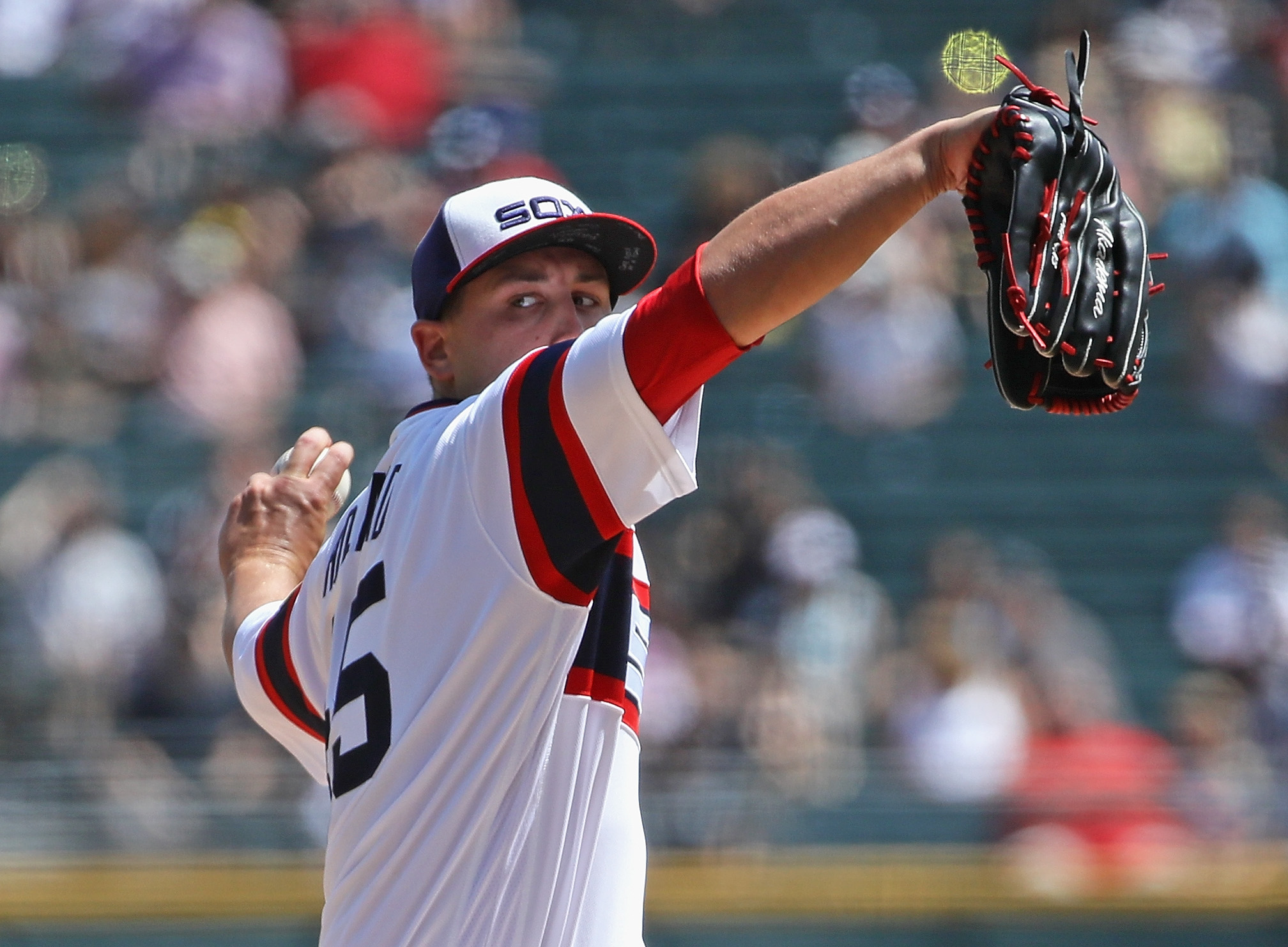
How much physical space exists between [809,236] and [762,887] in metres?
4.35

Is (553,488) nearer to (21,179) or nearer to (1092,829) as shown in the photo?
(1092,829)

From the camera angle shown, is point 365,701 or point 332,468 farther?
point 332,468

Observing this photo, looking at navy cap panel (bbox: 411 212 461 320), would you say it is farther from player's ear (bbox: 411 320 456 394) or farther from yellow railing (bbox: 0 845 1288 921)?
yellow railing (bbox: 0 845 1288 921)

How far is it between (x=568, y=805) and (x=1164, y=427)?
249 inches

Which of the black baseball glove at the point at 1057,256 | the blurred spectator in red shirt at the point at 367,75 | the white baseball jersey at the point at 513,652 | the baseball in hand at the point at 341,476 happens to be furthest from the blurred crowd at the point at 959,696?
the black baseball glove at the point at 1057,256

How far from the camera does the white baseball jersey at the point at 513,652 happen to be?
206cm

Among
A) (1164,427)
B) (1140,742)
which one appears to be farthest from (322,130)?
(1140,742)

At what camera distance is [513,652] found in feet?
7.22

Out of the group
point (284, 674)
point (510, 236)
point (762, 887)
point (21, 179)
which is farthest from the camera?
point (21, 179)

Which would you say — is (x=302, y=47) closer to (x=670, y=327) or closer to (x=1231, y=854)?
(x=1231, y=854)

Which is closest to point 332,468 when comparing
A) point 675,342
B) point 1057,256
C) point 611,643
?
point 611,643

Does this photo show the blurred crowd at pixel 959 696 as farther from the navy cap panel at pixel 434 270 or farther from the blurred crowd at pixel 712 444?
the navy cap panel at pixel 434 270

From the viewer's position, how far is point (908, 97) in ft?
26.6

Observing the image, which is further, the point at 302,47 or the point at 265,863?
the point at 302,47
